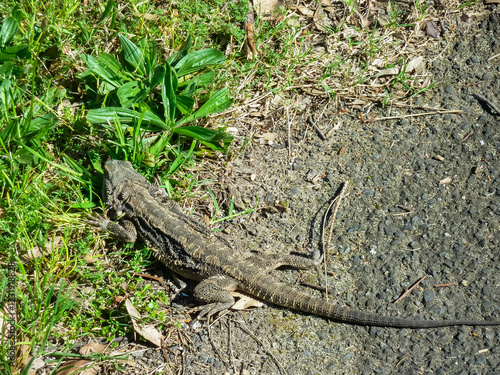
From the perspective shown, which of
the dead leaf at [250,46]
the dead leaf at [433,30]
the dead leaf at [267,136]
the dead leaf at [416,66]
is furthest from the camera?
the dead leaf at [433,30]

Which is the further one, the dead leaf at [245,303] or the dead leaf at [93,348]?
Answer: the dead leaf at [245,303]

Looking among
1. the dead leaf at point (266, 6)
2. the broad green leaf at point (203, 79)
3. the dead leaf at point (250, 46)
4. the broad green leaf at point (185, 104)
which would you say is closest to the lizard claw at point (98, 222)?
the broad green leaf at point (185, 104)

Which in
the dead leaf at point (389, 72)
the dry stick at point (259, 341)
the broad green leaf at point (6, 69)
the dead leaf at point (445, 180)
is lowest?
the dry stick at point (259, 341)

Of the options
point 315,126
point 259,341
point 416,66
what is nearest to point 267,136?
point 315,126

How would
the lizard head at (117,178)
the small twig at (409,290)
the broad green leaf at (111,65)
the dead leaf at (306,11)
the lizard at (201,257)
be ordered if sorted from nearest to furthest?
the lizard at (201,257)
the small twig at (409,290)
the lizard head at (117,178)
the broad green leaf at (111,65)
the dead leaf at (306,11)

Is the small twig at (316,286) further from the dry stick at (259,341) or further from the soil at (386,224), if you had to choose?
the dry stick at (259,341)

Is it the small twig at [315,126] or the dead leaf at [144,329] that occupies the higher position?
the small twig at [315,126]

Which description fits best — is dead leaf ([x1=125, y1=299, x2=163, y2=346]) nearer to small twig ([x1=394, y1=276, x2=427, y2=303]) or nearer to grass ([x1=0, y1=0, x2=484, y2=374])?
grass ([x1=0, y1=0, x2=484, y2=374])
